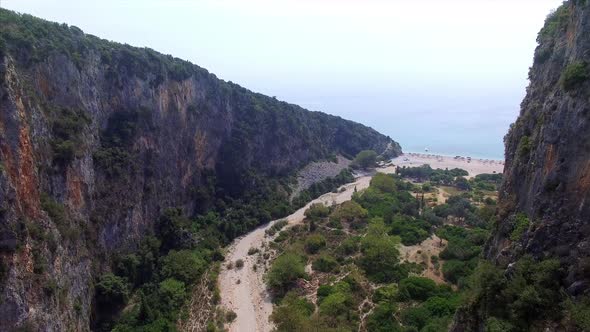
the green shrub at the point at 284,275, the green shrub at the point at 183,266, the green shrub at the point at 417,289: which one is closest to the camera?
the green shrub at the point at 417,289

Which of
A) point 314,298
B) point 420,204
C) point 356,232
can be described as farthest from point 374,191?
point 314,298

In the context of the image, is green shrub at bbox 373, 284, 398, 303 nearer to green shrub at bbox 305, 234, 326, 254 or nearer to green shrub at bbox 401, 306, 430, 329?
green shrub at bbox 401, 306, 430, 329

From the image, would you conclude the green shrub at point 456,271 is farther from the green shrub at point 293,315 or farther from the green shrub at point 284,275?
the green shrub at point 284,275

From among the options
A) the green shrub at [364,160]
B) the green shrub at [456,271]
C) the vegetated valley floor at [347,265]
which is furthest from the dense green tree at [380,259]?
the green shrub at [364,160]

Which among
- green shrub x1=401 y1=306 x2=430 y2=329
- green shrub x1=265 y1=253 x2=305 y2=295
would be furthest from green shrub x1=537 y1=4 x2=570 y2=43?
green shrub x1=265 y1=253 x2=305 y2=295

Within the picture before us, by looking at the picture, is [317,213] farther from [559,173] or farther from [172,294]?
[559,173]

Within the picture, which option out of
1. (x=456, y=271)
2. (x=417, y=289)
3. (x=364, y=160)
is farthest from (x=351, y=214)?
(x=364, y=160)
